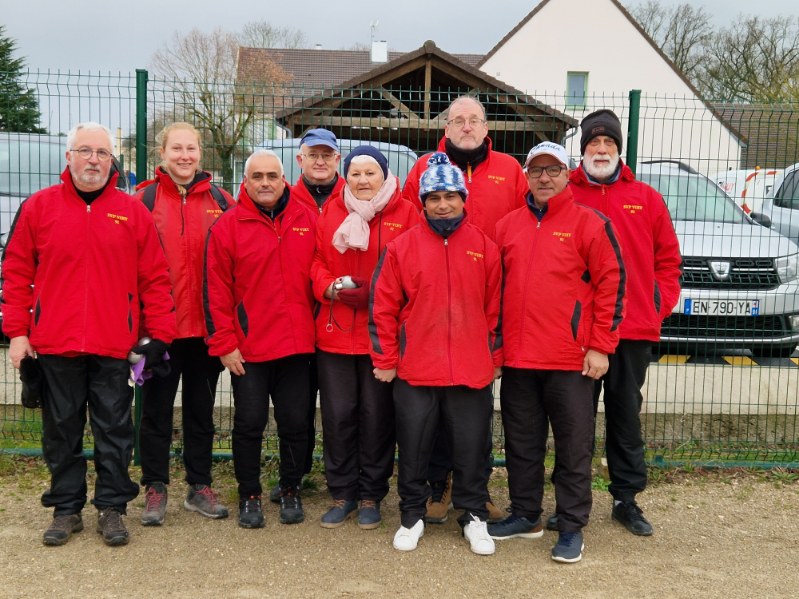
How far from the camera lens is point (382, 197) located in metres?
4.28

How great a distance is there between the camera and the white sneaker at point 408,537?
417 centimetres

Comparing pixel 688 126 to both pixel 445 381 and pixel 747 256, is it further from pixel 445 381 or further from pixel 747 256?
pixel 445 381

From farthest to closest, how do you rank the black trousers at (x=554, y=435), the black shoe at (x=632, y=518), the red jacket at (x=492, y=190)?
1. the red jacket at (x=492, y=190)
2. the black shoe at (x=632, y=518)
3. the black trousers at (x=554, y=435)

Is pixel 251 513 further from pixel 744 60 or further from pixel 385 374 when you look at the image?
pixel 744 60

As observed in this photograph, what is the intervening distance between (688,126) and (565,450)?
9.13ft

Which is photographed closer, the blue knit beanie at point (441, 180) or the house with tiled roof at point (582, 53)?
the blue knit beanie at point (441, 180)

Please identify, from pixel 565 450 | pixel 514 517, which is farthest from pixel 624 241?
pixel 514 517

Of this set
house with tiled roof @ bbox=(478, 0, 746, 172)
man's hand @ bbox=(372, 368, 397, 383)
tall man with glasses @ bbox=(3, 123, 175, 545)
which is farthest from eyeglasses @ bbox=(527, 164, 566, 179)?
house with tiled roof @ bbox=(478, 0, 746, 172)

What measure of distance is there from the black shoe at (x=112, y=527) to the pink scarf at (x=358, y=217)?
5.86 ft

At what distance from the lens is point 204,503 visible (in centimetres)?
459

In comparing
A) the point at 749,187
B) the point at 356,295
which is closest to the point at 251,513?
the point at 356,295

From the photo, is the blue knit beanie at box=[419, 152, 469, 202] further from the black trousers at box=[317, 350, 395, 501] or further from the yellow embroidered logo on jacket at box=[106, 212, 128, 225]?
the yellow embroidered logo on jacket at box=[106, 212, 128, 225]

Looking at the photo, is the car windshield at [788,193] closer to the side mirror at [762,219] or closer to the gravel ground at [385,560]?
the side mirror at [762,219]

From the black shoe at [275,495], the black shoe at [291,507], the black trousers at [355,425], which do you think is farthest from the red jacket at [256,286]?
the black shoe at [275,495]
